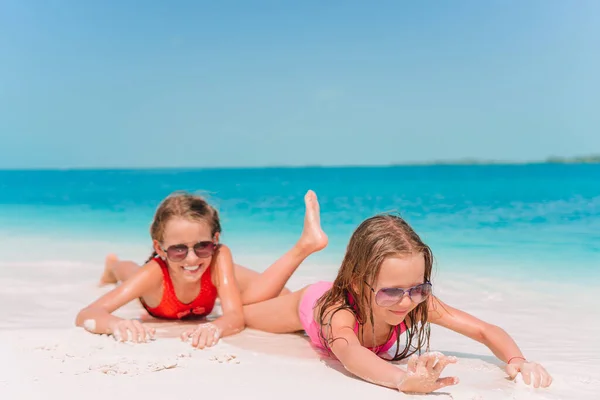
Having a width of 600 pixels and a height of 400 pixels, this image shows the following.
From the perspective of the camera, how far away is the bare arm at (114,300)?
4.46 m

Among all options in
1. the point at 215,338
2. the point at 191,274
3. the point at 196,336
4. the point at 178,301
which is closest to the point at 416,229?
the point at 178,301

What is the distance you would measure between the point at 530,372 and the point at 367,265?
109 centimetres

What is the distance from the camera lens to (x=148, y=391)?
130 inches

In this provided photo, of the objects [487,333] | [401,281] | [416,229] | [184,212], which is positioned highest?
[416,229]

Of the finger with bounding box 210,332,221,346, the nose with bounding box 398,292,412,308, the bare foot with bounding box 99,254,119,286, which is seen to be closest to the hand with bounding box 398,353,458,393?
the nose with bounding box 398,292,412,308

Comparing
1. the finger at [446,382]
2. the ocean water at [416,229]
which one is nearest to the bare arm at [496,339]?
the finger at [446,382]

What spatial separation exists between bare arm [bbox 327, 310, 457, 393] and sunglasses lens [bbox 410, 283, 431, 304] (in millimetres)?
387

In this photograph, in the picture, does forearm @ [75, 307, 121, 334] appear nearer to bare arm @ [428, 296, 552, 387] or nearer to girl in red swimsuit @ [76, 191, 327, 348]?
girl in red swimsuit @ [76, 191, 327, 348]

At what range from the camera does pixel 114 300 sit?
4758 mm

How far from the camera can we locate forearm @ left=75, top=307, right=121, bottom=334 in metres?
4.42

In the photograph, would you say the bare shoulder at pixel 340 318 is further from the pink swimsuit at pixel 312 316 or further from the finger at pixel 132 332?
the finger at pixel 132 332

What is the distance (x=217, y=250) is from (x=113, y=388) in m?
1.96

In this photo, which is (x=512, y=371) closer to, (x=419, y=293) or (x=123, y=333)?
(x=419, y=293)

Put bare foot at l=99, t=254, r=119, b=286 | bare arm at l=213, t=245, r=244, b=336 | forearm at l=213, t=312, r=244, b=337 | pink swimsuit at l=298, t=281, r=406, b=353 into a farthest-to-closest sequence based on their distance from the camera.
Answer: bare foot at l=99, t=254, r=119, b=286, bare arm at l=213, t=245, r=244, b=336, forearm at l=213, t=312, r=244, b=337, pink swimsuit at l=298, t=281, r=406, b=353
